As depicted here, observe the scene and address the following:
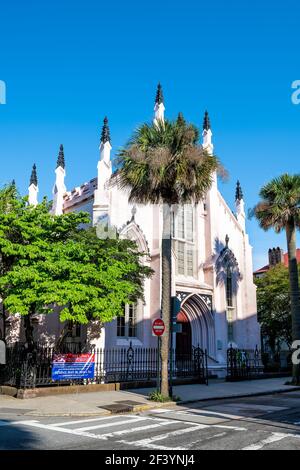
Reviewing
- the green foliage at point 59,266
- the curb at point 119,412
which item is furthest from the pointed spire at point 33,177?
the curb at point 119,412

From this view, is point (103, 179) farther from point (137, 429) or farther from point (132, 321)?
point (137, 429)

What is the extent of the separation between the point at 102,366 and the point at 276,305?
2244cm

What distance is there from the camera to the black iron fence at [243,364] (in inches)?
1014

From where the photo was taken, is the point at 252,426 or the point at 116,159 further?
the point at 116,159

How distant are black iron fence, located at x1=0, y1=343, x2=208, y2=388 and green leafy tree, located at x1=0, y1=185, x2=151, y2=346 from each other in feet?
4.66

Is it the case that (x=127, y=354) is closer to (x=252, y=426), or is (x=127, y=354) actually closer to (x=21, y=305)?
(x=21, y=305)

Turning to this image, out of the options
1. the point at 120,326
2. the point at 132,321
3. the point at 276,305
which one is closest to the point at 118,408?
the point at 120,326

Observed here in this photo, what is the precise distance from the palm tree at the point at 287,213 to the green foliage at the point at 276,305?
14.6 metres

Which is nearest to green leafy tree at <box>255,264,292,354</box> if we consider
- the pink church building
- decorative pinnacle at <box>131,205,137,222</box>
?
the pink church building

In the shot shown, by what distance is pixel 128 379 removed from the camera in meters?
21.1

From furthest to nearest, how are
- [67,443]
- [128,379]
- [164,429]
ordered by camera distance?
1. [128,379]
2. [164,429]
3. [67,443]
